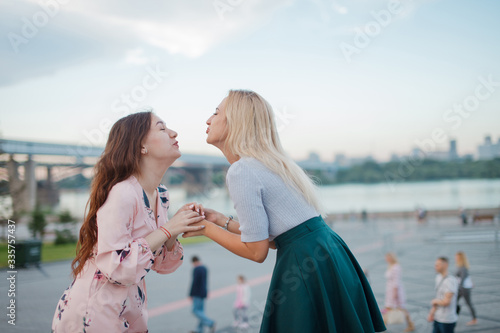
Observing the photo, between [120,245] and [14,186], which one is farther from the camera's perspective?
[14,186]

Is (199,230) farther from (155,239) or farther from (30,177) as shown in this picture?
(30,177)

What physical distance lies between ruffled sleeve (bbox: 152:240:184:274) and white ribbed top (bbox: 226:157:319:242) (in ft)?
1.62

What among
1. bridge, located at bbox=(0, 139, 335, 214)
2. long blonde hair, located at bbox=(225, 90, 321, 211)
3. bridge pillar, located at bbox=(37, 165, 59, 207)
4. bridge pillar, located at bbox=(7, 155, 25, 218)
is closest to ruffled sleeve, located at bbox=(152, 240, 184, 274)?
long blonde hair, located at bbox=(225, 90, 321, 211)

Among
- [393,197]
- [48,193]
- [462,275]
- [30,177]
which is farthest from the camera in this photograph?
[393,197]

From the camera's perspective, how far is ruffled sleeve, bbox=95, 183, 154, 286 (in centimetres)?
150

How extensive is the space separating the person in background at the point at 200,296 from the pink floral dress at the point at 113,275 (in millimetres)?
6168

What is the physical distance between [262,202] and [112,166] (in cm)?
67

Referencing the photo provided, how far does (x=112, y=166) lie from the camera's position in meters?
1.70

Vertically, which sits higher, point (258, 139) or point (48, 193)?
point (258, 139)

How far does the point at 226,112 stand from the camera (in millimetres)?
1816

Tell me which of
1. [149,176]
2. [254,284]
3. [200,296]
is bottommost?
[254,284]

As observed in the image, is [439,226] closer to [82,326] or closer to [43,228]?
[43,228]

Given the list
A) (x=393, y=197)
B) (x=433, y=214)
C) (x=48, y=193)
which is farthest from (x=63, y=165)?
(x=393, y=197)

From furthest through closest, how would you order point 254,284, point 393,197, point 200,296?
point 393,197 < point 254,284 < point 200,296
